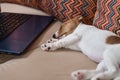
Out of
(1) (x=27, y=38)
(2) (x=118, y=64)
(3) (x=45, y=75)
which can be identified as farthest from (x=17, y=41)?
(2) (x=118, y=64)

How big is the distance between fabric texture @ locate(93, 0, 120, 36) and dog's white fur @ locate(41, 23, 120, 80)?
6 centimetres

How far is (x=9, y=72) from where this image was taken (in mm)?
1084

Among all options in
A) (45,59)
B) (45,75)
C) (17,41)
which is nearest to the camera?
(45,75)

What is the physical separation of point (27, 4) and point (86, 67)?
0.86 meters

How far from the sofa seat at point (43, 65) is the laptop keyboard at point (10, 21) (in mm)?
196

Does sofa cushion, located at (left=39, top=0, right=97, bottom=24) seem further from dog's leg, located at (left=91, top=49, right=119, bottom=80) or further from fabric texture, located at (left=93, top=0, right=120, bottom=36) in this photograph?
dog's leg, located at (left=91, top=49, right=119, bottom=80)

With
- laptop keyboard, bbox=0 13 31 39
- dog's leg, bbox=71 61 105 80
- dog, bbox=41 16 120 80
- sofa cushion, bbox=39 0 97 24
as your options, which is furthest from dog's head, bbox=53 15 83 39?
dog's leg, bbox=71 61 105 80

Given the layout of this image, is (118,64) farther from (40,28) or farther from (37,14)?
(37,14)

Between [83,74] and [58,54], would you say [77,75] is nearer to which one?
[83,74]

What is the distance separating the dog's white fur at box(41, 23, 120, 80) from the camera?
1.06 m

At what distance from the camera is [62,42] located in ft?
4.35

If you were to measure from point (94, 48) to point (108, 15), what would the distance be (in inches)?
8.5

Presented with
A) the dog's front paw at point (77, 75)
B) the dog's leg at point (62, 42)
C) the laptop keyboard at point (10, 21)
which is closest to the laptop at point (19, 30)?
the laptop keyboard at point (10, 21)

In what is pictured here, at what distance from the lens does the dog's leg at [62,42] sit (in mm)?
1292
